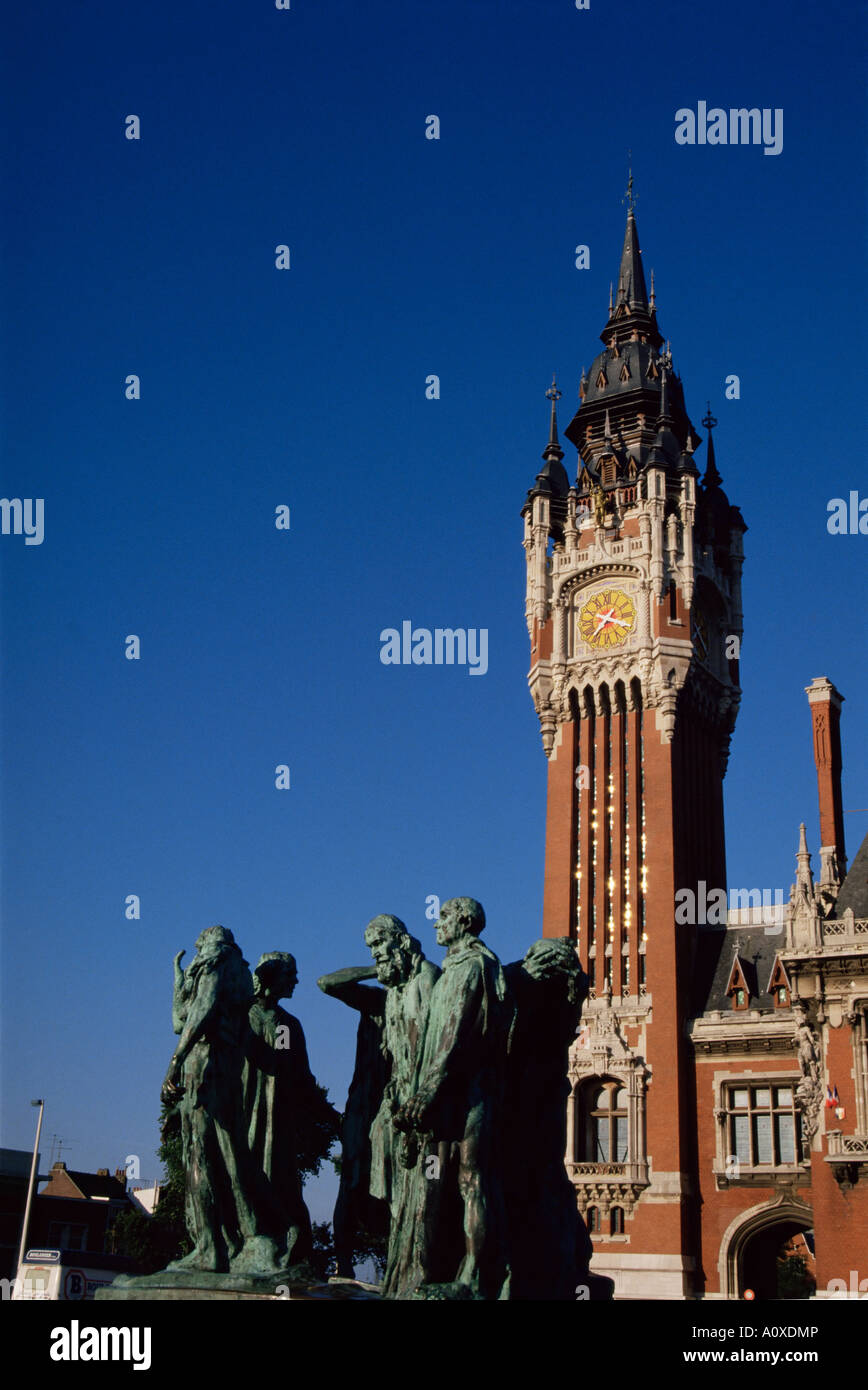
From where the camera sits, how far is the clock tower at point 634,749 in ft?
190

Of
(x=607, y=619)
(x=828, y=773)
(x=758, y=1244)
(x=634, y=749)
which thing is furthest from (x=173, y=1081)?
(x=607, y=619)

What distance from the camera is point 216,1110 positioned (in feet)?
51.6

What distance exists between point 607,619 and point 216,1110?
5409 centimetres

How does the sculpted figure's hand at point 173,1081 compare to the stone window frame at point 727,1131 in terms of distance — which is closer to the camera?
the sculpted figure's hand at point 173,1081

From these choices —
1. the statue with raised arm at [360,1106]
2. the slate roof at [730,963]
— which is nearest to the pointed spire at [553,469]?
the slate roof at [730,963]

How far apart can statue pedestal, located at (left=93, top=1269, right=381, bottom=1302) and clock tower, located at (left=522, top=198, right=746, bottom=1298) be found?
146ft

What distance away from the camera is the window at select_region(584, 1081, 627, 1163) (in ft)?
194

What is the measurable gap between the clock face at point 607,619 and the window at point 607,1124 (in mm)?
19947

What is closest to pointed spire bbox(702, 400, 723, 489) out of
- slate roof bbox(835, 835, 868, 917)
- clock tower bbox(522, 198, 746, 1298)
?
clock tower bbox(522, 198, 746, 1298)

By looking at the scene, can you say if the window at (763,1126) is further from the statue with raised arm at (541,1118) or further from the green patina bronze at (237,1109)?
the green patina bronze at (237,1109)

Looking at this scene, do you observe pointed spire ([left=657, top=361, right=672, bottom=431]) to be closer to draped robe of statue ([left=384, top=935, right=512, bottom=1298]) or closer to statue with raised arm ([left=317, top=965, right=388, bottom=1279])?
statue with raised arm ([left=317, top=965, right=388, bottom=1279])

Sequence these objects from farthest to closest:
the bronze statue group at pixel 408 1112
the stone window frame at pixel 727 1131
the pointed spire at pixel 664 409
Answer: the pointed spire at pixel 664 409 → the stone window frame at pixel 727 1131 → the bronze statue group at pixel 408 1112

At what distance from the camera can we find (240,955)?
16.2 meters

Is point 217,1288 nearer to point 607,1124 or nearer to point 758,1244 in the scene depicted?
point 607,1124
